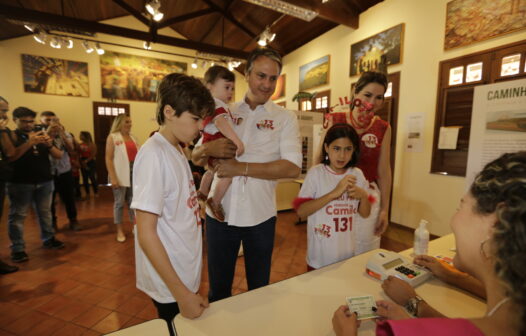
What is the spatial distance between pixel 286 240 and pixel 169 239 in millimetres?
2879

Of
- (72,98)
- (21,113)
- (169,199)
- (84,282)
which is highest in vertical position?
(72,98)

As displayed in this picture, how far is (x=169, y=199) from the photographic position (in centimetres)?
99

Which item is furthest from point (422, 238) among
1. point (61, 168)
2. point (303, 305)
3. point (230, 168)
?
point (61, 168)

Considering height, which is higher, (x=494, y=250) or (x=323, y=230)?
(x=494, y=250)

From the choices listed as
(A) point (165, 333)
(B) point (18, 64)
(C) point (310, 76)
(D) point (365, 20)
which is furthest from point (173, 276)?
(B) point (18, 64)

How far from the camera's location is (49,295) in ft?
7.63

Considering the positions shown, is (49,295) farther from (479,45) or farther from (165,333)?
(479,45)

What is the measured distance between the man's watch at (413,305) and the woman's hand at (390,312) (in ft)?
0.31

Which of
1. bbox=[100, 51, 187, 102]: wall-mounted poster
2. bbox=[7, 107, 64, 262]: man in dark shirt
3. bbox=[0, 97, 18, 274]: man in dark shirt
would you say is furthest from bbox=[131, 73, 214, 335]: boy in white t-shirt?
bbox=[100, 51, 187, 102]: wall-mounted poster

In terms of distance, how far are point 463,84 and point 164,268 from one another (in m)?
4.24

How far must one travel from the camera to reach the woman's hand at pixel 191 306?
82cm

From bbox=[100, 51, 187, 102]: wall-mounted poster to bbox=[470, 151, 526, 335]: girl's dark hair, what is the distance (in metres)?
8.30

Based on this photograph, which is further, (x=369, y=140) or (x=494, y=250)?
(x=369, y=140)

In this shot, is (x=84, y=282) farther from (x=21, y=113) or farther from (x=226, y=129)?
(x=226, y=129)
